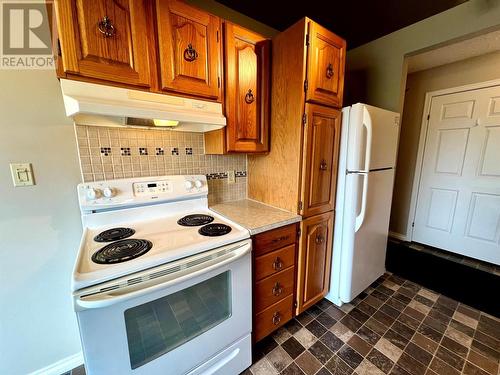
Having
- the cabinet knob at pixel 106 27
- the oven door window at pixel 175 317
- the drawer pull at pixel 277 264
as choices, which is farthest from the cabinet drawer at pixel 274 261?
the cabinet knob at pixel 106 27

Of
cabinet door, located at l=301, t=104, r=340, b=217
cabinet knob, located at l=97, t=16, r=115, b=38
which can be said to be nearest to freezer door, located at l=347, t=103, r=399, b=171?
cabinet door, located at l=301, t=104, r=340, b=217

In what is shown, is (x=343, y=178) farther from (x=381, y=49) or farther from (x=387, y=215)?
(x=381, y=49)

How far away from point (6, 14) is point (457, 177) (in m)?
4.16

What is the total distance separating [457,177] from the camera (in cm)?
259

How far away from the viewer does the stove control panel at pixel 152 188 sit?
134 centimetres

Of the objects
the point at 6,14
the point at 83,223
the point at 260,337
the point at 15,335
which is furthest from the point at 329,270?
the point at 6,14

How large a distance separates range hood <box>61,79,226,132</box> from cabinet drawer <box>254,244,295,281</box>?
0.90 m

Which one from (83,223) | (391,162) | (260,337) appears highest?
(391,162)

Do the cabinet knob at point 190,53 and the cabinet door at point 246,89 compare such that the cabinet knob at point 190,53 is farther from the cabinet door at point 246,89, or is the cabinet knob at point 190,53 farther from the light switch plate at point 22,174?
the light switch plate at point 22,174

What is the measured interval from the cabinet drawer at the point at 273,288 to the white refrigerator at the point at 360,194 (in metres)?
0.53

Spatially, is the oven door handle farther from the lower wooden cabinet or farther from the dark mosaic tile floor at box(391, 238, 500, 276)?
the dark mosaic tile floor at box(391, 238, 500, 276)

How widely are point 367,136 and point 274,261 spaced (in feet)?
3.76

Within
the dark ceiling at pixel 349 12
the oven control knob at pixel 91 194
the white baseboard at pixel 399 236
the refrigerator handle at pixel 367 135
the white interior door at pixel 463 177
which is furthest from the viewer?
the white baseboard at pixel 399 236

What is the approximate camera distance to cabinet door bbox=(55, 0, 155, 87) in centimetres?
90
